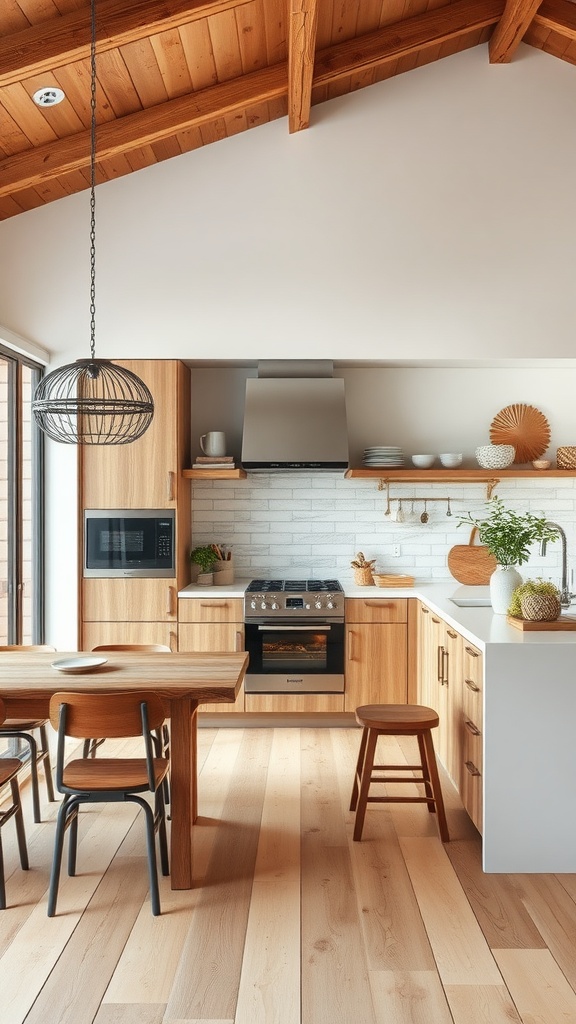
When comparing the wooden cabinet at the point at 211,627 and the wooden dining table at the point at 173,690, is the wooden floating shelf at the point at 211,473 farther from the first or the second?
the wooden dining table at the point at 173,690

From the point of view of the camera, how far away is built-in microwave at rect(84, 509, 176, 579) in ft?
17.1

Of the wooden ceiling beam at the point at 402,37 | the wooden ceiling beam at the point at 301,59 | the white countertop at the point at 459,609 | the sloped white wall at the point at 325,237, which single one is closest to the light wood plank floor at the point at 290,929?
the white countertop at the point at 459,609

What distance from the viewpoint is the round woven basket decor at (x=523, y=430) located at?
5.62m

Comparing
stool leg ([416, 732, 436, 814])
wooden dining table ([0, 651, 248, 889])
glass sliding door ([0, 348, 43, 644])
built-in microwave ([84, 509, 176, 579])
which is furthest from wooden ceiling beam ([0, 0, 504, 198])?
stool leg ([416, 732, 436, 814])

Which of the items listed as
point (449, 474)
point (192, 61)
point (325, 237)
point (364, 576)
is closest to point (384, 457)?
point (449, 474)

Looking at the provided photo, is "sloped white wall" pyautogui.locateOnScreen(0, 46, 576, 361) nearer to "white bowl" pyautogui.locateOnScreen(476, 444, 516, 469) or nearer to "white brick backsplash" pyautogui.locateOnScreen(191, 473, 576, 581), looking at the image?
"white bowl" pyautogui.locateOnScreen(476, 444, 516, 469)

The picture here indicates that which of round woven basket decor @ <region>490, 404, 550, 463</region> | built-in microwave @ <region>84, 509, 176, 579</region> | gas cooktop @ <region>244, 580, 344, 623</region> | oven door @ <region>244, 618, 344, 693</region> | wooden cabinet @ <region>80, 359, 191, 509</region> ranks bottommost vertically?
oven door @ <region>244, 618, 344, 693</region>

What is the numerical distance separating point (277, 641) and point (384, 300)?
2242 millimetres

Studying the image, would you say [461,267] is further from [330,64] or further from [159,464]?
[159,464]

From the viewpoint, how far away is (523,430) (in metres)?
5.64

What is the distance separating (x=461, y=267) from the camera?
5238mm

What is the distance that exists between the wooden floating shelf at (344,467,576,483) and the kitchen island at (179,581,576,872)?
2.25 metres

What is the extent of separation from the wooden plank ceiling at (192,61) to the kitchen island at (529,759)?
3.08 metres

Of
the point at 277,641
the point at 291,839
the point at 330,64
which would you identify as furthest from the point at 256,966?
the point at 330,64
